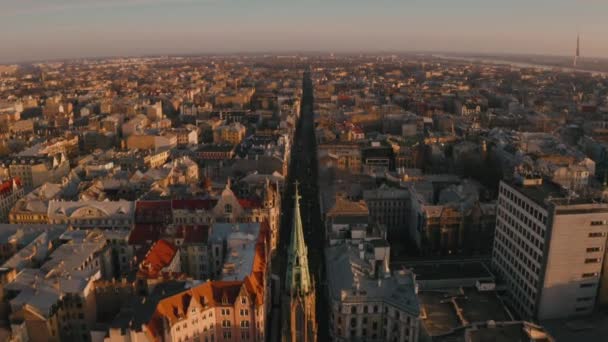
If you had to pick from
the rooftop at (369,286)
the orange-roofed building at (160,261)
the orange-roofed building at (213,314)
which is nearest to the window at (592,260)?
the rooftop at (369,286)

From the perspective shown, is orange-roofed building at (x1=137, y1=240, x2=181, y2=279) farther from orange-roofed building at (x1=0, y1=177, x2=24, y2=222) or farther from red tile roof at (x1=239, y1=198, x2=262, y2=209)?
orange-roofed building at (x1=0, y1=177, x2=24, y2=222)

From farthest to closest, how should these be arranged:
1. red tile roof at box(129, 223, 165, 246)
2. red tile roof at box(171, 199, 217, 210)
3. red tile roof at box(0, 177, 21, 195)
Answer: red tile roof at box(0, 177, 21, 195) → red tile roof at box(171, 199, 217, 210) → red tile roof at box(129, 223, 165, 246)

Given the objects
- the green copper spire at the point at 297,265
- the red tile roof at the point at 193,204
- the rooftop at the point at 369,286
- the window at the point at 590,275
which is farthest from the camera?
the red tile roof at the point at 193,204

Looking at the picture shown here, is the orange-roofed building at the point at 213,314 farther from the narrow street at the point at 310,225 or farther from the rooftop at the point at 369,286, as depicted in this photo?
the narrow street at the point at 310,225

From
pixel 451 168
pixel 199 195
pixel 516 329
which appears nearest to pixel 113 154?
pixel 199 195

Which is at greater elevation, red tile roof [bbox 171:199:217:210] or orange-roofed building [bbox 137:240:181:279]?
red tile roof [bbox 171:199:217:210]

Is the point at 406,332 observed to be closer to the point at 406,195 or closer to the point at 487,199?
the point at 406,195

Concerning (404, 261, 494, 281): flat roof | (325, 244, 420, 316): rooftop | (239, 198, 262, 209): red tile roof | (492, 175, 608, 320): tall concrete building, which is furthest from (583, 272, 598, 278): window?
(239, 198, 262, 209): red tile roof

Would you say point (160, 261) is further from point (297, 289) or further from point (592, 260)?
point (592, 260)

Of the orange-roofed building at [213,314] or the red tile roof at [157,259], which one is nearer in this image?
the orange-roofed building at [213,314]
